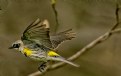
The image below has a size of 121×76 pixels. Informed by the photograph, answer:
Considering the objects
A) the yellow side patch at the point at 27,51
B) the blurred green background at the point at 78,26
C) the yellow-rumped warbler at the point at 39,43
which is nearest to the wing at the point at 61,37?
the yellow-rumped warbler at the point at 39,43

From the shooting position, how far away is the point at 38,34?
2.11 m

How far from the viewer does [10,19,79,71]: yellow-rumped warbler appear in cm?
206

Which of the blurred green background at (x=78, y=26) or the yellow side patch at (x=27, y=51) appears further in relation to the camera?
the blurred green background at (x=78, y=26)

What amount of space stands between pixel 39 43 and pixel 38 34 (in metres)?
0.04

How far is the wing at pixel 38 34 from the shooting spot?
2047 mm

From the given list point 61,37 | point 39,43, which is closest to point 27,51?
point 39,43

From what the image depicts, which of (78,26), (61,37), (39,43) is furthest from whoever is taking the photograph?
(78,26)

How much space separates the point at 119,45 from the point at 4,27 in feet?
4.60

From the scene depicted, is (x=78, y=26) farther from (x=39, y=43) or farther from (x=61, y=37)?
(x=39, y=43)

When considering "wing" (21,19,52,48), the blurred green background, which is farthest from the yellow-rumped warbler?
the blurred green background

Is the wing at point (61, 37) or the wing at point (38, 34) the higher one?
the wing at point (38, 34)

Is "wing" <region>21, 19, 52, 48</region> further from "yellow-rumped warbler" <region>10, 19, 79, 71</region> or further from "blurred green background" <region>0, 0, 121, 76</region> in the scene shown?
"blurred green background" <region>0, 0, 121, 76</region>

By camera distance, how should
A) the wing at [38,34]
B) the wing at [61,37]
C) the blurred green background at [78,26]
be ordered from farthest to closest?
the blurred green background at [78,26] → the wing at [61,37] → the wing at [38,34]

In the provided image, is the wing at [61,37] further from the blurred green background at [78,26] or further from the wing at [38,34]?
the blurred green background at [78,26]
